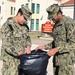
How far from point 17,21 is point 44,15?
4396 centimetres

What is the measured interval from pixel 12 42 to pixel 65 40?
81 cm

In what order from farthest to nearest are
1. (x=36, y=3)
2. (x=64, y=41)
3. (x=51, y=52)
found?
(x=36, y=3) < (x=64, y=41) < (x=51, y=52)

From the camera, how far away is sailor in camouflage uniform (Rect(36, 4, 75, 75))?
4.48 m

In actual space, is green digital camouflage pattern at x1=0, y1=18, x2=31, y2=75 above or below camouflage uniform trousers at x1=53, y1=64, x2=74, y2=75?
above

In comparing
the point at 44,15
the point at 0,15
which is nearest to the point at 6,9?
the point at 0,15

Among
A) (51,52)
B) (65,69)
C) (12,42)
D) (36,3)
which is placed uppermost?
(36,3)

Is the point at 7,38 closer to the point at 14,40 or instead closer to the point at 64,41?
the point at 14,40

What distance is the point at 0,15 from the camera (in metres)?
54.0

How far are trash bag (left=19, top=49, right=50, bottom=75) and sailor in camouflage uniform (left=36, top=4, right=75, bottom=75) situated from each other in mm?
162

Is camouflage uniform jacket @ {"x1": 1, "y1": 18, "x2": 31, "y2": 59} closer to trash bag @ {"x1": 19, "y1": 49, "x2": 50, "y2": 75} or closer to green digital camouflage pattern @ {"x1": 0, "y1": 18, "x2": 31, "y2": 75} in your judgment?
green digital camouflage pattern @ {"x1": 0, "y1": 18, "x2": 31, "y2": 75}

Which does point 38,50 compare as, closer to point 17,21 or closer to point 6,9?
point 17,21

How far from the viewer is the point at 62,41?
4.62 m

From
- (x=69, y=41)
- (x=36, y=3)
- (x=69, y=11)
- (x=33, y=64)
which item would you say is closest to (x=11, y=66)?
(x=33, y=64)

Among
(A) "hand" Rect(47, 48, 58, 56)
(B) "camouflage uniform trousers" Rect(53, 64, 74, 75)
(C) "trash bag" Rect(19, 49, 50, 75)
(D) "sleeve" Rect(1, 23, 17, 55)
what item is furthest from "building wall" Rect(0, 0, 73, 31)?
(C) "trash bag" Rect(19, 49, 50, 75)
